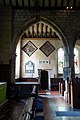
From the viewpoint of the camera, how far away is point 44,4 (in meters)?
12.1

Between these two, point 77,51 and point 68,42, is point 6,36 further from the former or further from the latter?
point 77,51

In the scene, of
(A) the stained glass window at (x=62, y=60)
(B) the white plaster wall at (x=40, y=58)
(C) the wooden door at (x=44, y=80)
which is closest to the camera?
(B) the white plaster wall at (x=40, y=58)

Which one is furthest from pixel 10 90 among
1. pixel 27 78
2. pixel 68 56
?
pixel 27 78

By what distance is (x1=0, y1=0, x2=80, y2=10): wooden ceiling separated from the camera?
469 inches

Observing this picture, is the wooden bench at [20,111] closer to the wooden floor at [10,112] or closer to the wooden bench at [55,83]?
the wooden floor at [10,112]

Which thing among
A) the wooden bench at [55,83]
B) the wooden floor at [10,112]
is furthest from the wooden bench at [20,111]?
the wooden bench at [55,83]

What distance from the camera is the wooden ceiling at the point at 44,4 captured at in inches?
469

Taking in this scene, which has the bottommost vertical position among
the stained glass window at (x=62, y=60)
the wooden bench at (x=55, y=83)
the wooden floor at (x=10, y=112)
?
the wooden floor at (x=10, y=112)

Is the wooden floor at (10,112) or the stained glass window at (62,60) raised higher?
the stained glass window at (62,60)

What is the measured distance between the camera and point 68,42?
40.7ft

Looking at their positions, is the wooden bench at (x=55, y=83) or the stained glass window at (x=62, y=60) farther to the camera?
the stained glass window at (x=62, y=60)

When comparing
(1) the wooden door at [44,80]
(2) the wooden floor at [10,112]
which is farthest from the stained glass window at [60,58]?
(2) the wooden floor at [10,112]

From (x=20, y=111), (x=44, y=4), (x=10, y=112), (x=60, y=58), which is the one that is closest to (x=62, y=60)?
(x=60, y=58)

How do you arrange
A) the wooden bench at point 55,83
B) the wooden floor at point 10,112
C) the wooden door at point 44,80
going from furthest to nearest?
the wooden door at point 44,80 → the wooden bench at point 55,83 → the wooden floor at point 10,112
